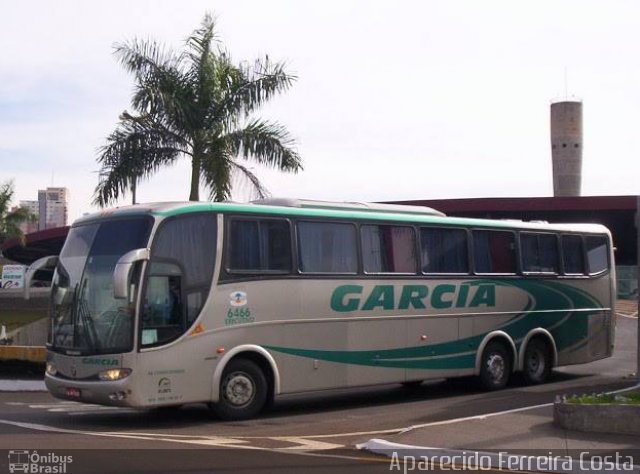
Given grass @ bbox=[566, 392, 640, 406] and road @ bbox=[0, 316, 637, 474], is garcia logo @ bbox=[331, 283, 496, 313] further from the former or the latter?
grass @ bbox=[566, 392, 640, 406]

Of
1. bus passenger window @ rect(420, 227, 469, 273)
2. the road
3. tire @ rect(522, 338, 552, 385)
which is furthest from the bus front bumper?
tire @ rect(522, 338, 552, 385)

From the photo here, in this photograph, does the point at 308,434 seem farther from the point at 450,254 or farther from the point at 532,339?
the point at 532,339

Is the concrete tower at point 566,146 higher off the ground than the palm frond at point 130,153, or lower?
higher

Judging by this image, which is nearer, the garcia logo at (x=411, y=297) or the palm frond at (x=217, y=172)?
the garcia logo at (x=411, y=297)

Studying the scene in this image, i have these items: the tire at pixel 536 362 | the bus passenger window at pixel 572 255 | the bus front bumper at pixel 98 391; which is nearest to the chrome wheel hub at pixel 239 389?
the bus front bumper at pixel 98 391

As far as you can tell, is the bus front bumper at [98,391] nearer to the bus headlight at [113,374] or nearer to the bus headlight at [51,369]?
the bus headlight at [113,374]

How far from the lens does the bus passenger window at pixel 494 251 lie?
765 inches

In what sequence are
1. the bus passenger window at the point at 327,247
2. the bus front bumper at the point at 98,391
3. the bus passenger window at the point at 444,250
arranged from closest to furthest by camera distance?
the bus front bumper at the point at 98,391 < the bus passenger window at the point at 327,247 < the bus passenger window at the point at 444,250

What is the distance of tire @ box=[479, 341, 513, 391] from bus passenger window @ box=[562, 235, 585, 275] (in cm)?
268

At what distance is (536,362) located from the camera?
21.0 m

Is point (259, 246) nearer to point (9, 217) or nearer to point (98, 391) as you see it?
point (98, 391)

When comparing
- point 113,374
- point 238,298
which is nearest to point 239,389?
point 238,298

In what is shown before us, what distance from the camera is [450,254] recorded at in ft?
61.7

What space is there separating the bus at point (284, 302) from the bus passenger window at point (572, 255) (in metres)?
0.64
